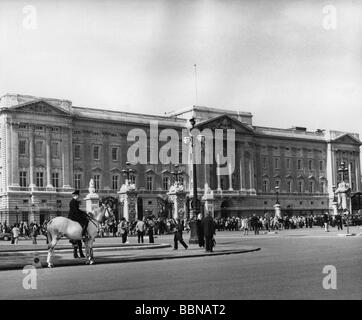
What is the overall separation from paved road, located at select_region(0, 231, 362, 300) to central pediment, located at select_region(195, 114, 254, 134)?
6522 centimetres

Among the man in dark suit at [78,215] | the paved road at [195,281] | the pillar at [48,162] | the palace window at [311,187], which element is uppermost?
the pillar at [48,162]

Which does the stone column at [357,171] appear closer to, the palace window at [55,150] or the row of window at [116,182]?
the row of window at [116,182]

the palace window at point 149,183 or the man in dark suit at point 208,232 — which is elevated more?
the palace window at point 149,183

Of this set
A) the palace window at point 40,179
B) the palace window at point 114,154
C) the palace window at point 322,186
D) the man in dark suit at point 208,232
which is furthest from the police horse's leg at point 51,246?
the palace window at point 322,186

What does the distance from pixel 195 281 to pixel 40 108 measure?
59417 mm

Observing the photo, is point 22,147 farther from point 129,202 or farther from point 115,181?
point 129,202

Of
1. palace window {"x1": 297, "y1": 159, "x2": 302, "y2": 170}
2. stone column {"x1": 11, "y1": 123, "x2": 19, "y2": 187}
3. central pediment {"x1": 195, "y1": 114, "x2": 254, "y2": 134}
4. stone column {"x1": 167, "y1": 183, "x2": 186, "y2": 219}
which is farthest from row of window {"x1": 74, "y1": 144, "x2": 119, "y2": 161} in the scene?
palace window {"x1": 297, "y1": 159, "x2": 302, "y2": 170}

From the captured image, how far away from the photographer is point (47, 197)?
69.5 m

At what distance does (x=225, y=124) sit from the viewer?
8762cm

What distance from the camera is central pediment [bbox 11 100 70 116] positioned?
6825 centimetres

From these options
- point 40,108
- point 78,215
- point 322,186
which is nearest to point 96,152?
point 40,108

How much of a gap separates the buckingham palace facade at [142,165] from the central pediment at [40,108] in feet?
0.36

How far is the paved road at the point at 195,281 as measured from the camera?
1129cm
